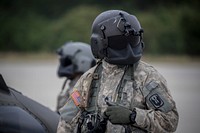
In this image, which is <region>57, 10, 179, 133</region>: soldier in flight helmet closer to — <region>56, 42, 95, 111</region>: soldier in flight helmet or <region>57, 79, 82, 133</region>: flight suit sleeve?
<region>57, 79, 82, 133</region>: flight suit sleeve

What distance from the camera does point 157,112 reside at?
285 cm

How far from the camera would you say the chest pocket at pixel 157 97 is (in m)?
2.85

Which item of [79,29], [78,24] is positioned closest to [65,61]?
[79,29]

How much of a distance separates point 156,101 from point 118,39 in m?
0.45

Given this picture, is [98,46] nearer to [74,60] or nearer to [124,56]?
[124,56]

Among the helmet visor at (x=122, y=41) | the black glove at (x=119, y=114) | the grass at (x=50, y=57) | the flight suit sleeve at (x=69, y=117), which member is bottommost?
the grass at (x=50, y=57)

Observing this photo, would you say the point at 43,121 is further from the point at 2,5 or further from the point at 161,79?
the point at 2,5

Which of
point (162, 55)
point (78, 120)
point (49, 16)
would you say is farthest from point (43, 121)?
point (49, 16)

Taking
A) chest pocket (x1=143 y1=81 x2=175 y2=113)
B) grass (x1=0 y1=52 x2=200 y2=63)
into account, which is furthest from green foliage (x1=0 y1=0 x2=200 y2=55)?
chest pocket (x1=143 y1=81 x2=175 y2=113)

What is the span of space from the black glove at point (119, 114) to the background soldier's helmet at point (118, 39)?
0.31 metres

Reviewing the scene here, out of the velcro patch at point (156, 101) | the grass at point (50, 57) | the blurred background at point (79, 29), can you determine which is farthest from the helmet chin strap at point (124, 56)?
the grass at point (50, 57)

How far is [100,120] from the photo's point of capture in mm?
2947

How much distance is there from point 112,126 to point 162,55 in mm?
29152

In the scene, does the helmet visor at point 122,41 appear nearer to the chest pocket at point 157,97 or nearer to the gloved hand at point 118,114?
the chest pocket at point 157,97
